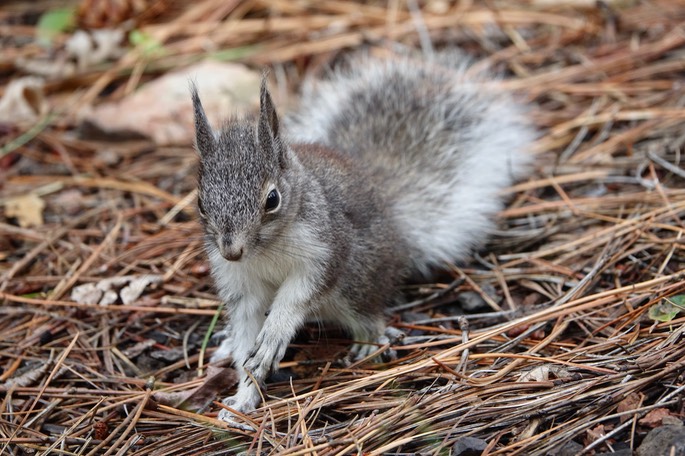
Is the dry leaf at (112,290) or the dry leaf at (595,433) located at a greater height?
the dry leaf at (595,433)

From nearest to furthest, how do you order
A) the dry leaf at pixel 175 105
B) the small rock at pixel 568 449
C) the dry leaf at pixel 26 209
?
the small rock at pixel 568 449 < the dry leaf at pixel 26 209 < the dry leaf at pixel 175 105

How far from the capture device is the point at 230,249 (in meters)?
2.21

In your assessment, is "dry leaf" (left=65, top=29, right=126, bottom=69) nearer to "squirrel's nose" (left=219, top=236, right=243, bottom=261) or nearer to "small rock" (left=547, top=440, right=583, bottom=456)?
"squirrel's nose" (left=219, top=236, right=243, bottom=261)

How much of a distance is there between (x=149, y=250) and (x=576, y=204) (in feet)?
6.00

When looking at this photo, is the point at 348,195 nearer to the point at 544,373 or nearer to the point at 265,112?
the point at 265,112

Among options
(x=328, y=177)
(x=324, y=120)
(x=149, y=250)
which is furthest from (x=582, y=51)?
(x=149, y=250)

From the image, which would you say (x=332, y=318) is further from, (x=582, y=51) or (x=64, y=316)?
(x=582, y=51)

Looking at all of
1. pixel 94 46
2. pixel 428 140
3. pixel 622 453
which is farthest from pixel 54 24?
pixel 622 453

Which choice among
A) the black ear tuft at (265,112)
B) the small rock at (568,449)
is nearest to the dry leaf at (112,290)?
the black ear tuft at (265,112)

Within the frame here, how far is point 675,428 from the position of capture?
1.86m

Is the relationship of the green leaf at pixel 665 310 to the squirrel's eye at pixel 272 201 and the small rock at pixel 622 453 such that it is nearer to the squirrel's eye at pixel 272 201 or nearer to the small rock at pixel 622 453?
the small rock at pixel 622 453

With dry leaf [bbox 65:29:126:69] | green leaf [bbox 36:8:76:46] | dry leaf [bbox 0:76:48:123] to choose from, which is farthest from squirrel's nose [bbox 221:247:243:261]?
green leaf [bbox 36:8:76:46]

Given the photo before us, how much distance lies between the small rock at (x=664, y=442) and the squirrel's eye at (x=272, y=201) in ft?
4.01

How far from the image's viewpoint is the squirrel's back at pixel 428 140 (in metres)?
3.09
